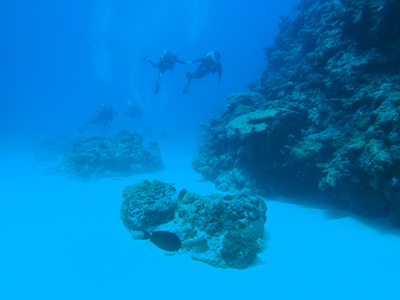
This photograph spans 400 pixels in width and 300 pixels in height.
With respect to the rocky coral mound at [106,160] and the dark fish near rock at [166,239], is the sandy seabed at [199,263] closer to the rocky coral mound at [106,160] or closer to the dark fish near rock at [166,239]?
the dark fish near rock at [166,239]

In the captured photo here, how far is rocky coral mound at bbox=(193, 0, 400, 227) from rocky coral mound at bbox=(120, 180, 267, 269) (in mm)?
2410

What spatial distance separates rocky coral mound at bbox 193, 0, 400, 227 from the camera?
15.6ft

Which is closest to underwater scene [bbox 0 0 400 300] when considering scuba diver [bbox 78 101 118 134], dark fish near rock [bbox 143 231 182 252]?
dark fish near rock [bbox 143 231 182 252]

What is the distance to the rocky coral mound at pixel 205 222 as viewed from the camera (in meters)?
4.30

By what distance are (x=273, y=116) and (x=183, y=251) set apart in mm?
5284

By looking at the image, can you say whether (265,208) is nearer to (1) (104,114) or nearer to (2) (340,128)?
(2) (340,128)

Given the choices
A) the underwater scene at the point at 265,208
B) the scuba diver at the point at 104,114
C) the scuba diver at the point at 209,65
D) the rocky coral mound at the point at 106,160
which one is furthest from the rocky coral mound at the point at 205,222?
the scuba diver at the point at 104,114

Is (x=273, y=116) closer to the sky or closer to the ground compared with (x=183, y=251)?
closer to the sky

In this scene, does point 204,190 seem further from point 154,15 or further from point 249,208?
point 154,15

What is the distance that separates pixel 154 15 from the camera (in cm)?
9725

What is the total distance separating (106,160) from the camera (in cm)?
1377

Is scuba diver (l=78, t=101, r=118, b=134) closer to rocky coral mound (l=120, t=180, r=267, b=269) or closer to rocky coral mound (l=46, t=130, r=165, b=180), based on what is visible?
rocky coral mound (l=46, t=130, r=165, b=180)

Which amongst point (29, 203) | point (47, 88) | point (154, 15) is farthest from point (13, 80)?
point (29, 203)

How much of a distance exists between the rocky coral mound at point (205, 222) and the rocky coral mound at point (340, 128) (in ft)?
7.91
